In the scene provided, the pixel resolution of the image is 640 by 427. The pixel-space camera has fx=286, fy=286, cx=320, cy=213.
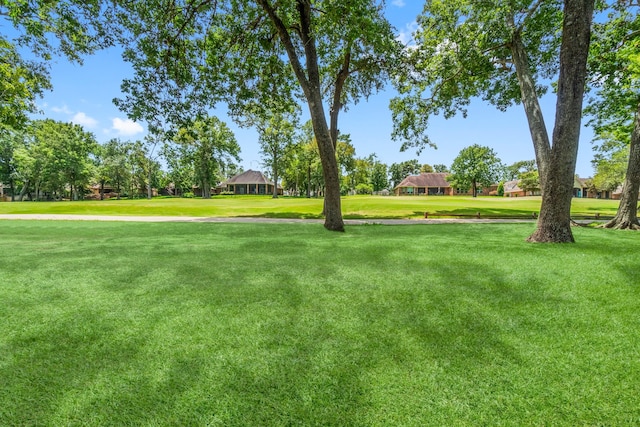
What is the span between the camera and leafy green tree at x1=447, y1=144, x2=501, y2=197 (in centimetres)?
6144

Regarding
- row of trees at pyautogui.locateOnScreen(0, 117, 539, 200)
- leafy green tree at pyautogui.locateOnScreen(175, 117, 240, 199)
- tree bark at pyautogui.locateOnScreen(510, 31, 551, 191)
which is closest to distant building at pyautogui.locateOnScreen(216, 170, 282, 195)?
row of trees at pyautogui.locateOnScreen(0, 117, 539, 200)

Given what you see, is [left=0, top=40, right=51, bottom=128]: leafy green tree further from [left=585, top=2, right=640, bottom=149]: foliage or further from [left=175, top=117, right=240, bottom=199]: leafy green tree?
[left=175, top=117, right=240, bottom=199]: leafy green tree

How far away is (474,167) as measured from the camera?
6194 cm

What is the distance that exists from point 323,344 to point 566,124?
8.53m

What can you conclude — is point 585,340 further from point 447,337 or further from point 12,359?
point 12,359

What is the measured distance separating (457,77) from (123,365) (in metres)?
16.5

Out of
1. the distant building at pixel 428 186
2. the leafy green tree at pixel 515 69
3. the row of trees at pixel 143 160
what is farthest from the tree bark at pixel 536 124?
the distant building at pixel 428 186

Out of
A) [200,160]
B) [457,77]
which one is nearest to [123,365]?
[457,77]

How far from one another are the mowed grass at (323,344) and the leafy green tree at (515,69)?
10.1 ft

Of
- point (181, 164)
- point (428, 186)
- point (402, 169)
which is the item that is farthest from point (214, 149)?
point (402, 169)

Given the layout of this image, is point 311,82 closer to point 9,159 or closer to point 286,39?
point 286,39

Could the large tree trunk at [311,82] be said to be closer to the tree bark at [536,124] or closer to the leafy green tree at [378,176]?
the tree bark at [536,124]

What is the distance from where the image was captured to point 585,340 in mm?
2996

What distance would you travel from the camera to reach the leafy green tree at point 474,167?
6144cm
